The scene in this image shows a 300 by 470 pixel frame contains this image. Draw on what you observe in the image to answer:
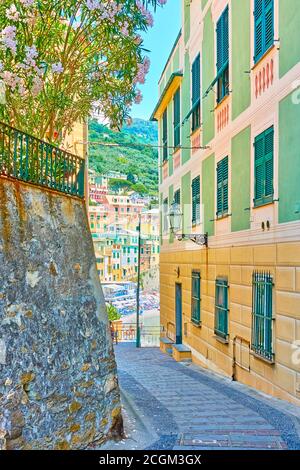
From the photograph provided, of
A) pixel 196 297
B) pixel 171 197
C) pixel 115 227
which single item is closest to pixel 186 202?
pixel 171 197

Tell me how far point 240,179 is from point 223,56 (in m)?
3.38

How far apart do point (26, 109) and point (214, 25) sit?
20.7ft

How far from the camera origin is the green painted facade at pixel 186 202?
17.0 m

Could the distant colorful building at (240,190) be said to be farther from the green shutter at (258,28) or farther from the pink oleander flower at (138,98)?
the pink oleander flower at (138,98)

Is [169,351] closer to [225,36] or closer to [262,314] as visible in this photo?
[262,314]

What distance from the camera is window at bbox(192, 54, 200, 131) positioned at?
15.8m

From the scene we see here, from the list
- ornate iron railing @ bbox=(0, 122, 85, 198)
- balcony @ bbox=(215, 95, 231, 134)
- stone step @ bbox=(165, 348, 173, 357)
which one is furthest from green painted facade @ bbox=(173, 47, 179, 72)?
ornate iron railing @ bbox=(0, 122, 85, 198)

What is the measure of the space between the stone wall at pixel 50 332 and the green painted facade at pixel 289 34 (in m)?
4.37

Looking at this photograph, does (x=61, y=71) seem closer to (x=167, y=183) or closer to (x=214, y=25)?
(x=214, y=25)

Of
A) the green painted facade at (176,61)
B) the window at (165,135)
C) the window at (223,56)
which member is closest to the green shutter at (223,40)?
the window at (223,56)

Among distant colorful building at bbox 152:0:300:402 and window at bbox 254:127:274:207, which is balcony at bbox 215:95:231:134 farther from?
window at bbox 254:127:274:207

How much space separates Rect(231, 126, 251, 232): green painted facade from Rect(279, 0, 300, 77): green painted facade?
2.02 m
